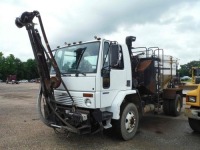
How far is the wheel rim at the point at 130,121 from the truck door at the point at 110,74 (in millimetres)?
754

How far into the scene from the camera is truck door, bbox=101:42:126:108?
5.67m

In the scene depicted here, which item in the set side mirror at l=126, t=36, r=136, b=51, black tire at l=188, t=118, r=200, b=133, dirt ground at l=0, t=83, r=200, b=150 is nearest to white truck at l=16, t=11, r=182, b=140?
dirt ground at l=0, t=83, r=200, b=150

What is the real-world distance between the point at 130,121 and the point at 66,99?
1.86 metres

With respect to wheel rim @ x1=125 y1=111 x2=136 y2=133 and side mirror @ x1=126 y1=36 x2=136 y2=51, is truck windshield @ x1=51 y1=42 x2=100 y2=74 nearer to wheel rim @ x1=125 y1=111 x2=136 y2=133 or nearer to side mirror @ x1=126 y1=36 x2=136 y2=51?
wheel rim @ x1=125 y1=111 x2=136 y2=133

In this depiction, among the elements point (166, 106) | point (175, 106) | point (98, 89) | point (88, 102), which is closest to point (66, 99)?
point (88, 102)

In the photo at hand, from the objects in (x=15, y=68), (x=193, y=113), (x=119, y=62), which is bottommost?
(x=193, y=113)

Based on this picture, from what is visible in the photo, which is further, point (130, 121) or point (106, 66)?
point (130, 121)

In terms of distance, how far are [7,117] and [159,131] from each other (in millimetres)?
6001

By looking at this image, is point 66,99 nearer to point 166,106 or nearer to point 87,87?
point 87,87

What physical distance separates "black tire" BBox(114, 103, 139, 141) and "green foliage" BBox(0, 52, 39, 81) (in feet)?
291

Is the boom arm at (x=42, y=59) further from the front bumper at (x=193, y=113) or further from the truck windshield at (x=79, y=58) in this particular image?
the front bumper at (x=193, y=113)

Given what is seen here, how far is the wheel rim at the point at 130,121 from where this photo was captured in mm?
6323

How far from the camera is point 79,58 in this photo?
596cm

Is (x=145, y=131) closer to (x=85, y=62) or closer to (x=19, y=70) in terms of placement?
(x=85, y=62)
